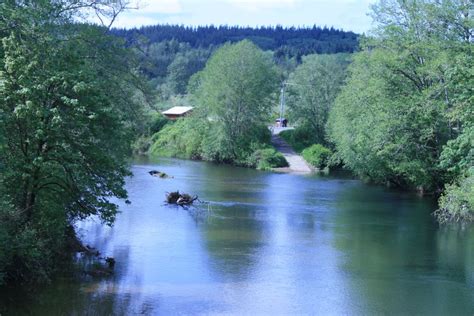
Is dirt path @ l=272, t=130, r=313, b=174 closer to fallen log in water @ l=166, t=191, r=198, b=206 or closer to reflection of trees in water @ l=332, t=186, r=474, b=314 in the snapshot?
reflection of trees in water @ l=332, t=186, r=474, b=314

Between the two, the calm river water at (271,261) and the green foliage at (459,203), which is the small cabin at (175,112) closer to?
the calm river water at (271,261)

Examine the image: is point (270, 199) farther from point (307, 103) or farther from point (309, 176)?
point (307, 103)

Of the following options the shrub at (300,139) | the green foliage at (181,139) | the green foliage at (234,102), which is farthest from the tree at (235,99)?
the shrub at (300,139)

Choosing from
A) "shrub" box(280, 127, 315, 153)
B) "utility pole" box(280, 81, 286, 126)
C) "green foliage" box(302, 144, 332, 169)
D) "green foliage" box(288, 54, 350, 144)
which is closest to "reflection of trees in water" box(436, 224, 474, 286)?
"green foliage" box(302, 144, 332, 169)

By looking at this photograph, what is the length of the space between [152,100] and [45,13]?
22.2 feet

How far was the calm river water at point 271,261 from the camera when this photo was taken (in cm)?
1828

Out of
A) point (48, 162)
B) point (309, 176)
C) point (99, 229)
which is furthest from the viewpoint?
point (309, 176)

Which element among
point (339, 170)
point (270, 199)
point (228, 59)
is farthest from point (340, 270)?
point (228, 59)

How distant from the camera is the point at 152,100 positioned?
25.1 metres

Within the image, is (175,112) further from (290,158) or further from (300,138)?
(290,158)

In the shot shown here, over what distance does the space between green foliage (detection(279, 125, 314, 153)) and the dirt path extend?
0.69 meters

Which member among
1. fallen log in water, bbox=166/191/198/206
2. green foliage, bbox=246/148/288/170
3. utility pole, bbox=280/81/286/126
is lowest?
fallen log in water, bbox=166/191/198/206

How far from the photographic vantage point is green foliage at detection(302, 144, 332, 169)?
60656 mm

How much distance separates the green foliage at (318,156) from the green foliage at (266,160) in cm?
253
